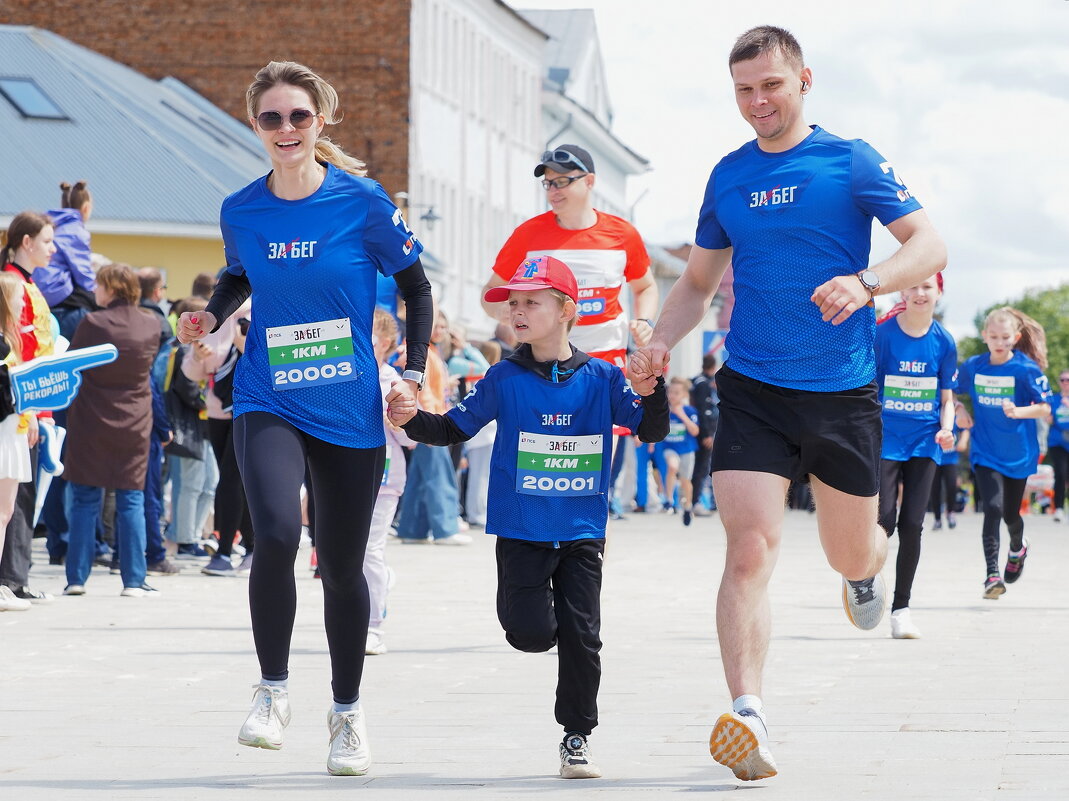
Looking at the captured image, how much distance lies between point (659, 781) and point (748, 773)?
0.32 meters

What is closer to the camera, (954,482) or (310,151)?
(310,151)

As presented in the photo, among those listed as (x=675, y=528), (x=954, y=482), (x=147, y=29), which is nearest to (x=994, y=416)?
(x=675, y=528)

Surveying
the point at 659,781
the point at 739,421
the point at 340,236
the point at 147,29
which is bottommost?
the point at 659,781

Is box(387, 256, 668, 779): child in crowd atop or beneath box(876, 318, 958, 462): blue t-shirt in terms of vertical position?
beneath

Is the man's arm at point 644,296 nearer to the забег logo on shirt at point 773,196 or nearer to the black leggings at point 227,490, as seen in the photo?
the забег logo on shirt at point 773,196

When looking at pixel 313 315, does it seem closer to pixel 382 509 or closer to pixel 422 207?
pixel 382 509

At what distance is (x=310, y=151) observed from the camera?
6.59m

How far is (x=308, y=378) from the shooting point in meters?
6.44

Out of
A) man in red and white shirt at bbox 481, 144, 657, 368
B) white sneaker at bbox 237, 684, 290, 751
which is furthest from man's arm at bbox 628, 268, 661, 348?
white sneaker at bbox 237, 684, 290, 751

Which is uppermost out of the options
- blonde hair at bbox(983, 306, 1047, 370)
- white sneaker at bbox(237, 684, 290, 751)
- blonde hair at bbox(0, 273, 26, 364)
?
blonde hair at bbox(983, 306, 1047, 370)

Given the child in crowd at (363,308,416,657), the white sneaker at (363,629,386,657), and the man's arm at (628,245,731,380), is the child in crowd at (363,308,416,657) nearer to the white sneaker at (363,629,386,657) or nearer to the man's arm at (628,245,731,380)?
the white sneaker at (363,629,386,657)

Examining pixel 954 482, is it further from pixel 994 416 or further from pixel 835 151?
pixel 835 151

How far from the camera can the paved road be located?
618 centimetres

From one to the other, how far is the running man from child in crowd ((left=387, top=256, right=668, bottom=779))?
1.01 feet
